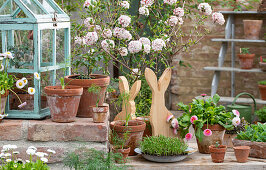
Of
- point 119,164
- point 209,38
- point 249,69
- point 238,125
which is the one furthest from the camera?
point 209,38

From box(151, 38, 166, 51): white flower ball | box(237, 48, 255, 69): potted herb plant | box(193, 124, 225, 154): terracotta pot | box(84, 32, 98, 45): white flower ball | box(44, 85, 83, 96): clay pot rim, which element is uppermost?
box(84, 32, 98, 45): white flower ball

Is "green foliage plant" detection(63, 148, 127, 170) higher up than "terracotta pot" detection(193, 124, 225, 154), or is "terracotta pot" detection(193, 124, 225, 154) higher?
"terracotta pot" detection(193, 124, 225, 154)

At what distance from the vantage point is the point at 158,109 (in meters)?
3.49

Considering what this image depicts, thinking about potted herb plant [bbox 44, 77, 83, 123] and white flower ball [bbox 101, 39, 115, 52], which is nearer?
potted herb plant [bbox 44, 77, 83, 123]

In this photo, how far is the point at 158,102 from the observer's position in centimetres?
349

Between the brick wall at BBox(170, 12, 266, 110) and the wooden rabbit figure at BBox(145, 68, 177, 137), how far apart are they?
3.02 meters

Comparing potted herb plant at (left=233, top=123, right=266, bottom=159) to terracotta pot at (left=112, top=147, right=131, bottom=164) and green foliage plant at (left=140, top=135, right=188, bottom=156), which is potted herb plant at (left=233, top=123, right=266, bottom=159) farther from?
terracotta pot at (left=112, top=147, right=131, bottom=164)

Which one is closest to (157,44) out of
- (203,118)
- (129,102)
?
(129,102)

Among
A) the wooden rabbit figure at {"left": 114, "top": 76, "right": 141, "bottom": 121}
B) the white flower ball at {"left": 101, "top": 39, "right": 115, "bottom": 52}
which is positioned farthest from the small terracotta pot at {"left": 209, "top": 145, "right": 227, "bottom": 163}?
the white flower ball at {"left": 101, "top": 39, "right": 115, "bottom": 52}

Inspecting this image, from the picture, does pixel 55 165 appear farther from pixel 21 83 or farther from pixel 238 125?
pixel 238 125

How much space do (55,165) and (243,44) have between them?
4.00m

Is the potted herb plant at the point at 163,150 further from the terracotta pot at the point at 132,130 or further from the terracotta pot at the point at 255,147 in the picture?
the terracotta pot at the point at 255,147

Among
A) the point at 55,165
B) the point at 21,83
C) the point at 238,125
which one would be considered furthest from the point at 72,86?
the point at 238,125

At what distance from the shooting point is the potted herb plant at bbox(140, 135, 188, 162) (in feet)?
10.2
